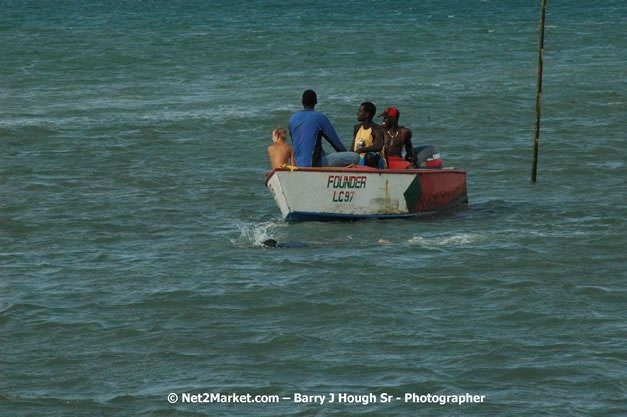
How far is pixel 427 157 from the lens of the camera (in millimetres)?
17328

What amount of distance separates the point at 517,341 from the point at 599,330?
3.26 ft

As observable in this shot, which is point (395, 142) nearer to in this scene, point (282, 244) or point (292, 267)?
point (282, 244)

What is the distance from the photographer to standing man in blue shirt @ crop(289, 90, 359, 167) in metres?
15.9

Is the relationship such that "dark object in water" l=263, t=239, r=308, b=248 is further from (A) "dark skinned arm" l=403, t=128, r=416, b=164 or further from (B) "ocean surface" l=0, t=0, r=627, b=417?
(A) "dark skinned arm" l=403, t=128, r=416, b=164

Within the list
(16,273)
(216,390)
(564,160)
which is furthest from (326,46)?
(216,390)

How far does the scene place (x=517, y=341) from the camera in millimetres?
11211

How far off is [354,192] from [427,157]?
1786mm

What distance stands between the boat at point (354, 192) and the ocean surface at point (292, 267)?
240 mm

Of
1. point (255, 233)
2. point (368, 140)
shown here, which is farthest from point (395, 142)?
point (255, 233)

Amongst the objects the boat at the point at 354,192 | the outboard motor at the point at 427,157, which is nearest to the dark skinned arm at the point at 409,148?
the outboard motor at the point at 427,157

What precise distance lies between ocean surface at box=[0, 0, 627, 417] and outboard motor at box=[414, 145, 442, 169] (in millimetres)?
867

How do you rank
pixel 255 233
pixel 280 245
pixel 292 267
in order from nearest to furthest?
pixel 292 267, pixel 280 245, pixel 255 233

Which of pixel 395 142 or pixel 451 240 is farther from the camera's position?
pixel 395 142

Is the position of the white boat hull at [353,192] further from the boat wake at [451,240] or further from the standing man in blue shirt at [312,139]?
the boat wake at [451,240]
